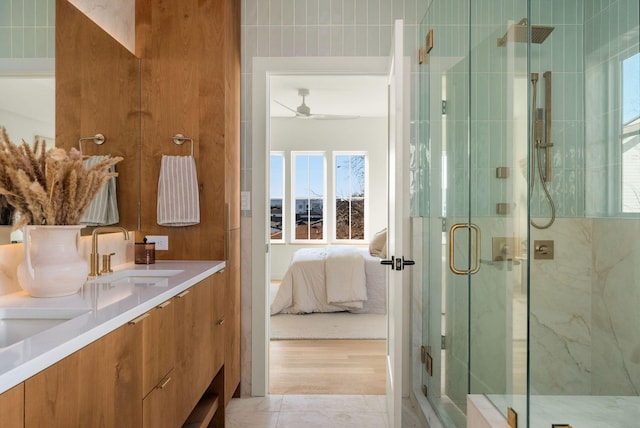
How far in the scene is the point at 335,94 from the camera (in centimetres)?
551

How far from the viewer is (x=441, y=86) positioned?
2.32 metres

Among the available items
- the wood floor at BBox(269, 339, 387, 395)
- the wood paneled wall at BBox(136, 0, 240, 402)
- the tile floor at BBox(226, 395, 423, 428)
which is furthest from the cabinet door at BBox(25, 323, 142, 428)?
the wood floor at BBox(269, 339, 387, 395)

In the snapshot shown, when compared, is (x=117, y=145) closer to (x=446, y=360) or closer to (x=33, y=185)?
(x=33, y=185)

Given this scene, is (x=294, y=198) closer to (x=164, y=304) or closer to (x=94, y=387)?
(x=164, y=304)

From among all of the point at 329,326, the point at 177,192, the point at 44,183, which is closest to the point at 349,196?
the point at 329,326

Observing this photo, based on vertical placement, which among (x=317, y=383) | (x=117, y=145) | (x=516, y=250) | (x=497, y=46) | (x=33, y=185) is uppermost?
(x=497, y=46)

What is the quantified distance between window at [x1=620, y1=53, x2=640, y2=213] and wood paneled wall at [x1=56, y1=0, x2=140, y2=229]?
2517 millimetres

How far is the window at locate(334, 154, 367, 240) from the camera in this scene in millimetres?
7129

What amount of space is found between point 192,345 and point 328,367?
1.55 metres

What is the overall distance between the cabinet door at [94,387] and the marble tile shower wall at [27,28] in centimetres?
104

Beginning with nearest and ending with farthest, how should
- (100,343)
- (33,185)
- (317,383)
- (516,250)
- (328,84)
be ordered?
(100,343), (33,185), (516,250), (317,383), (328,84)

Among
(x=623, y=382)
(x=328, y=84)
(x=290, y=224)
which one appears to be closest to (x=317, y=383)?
(x=623, y=382)

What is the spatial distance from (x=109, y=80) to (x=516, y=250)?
6.57ft

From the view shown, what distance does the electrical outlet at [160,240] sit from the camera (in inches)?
93.8
